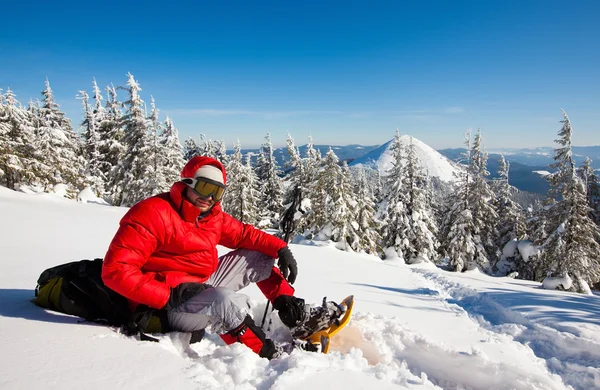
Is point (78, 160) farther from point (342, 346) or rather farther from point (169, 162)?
point (342, 346)

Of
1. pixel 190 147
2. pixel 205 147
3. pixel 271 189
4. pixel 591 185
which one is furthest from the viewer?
pixel 190 147

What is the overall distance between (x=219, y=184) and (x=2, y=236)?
563cm

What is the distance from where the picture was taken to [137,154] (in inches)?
941

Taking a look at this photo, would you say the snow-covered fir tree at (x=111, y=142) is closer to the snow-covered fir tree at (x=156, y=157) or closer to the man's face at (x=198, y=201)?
the snow-covered fir tree at (x=156, y=157)

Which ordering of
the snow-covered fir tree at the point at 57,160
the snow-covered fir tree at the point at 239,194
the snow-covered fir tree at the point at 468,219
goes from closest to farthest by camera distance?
the snow-covered fir tree at the point at 57,160 → the snow-covered fir tree at the point at 468,219 → the snow-covered fir tree at the point at 239,194

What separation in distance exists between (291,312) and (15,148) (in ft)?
88.9

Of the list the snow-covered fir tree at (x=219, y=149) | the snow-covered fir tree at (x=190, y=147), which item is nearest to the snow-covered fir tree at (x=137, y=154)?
the snow-covered fir tree at (x=219, y=149)

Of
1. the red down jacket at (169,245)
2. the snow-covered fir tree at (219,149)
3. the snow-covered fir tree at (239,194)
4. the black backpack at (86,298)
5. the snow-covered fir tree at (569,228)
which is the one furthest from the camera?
the snow-covered fir tree at (219,149)

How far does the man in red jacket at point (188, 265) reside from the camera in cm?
248

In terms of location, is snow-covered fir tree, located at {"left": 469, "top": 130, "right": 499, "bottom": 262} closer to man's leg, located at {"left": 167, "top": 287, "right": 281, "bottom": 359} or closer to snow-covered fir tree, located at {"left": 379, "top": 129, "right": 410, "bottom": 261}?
snow-covered fir tree, located at {"left": 379, "top": 129, "right": 410, "bottom": 261}

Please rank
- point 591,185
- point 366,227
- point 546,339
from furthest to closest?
point 366,227, point 591,185, point 546,339

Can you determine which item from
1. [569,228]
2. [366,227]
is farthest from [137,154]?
[569,228]

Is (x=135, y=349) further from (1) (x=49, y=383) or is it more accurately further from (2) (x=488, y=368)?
(2) (x=488, y=368)

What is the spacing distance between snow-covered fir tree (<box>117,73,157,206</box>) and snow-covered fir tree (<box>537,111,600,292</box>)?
25.9 metres
